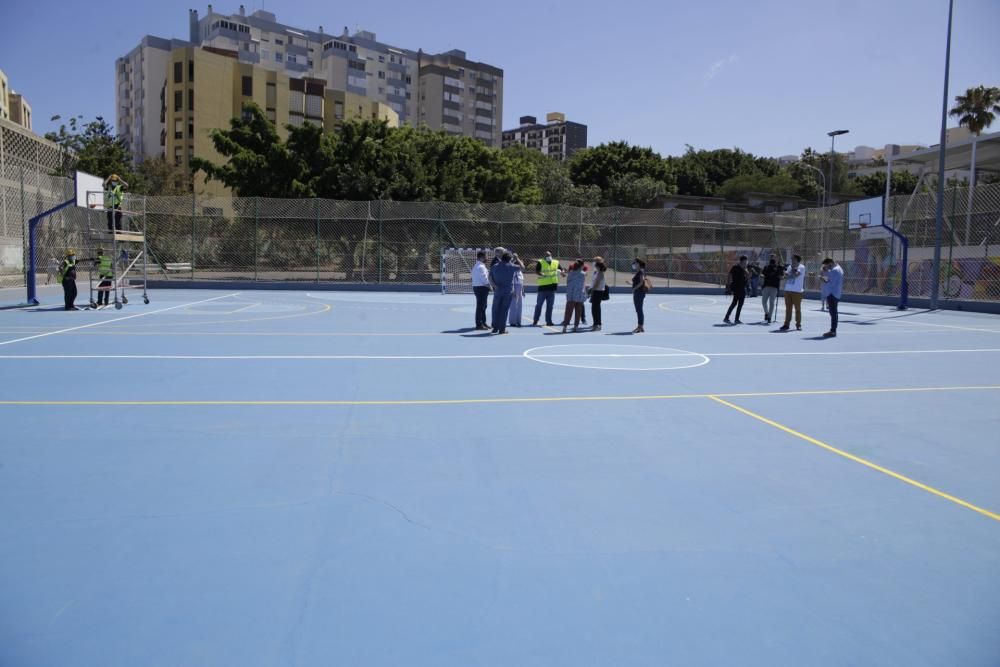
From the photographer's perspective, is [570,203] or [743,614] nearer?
[743,614]

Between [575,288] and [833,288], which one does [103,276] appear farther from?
[833,288]

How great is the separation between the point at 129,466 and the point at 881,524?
18.5ft

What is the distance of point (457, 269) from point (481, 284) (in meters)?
15.2

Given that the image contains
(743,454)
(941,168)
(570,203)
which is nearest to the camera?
(743,454)

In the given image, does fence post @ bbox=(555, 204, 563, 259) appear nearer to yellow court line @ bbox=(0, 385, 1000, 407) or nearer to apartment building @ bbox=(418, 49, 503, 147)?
yellow court line @ bbox=(0, 385, 1000, 407)

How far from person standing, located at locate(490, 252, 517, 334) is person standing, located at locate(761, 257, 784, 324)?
6.99 m

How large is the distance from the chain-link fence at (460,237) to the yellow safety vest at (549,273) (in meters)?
15.1

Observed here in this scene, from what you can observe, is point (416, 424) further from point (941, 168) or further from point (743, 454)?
point (941, 168)

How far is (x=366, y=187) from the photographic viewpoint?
3456 centimetres

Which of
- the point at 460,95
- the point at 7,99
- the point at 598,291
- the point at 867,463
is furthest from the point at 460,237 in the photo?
the point at 460,95

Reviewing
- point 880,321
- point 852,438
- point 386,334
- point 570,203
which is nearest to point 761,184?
point 570,203

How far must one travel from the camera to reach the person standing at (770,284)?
1820 cm

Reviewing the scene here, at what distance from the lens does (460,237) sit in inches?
1254

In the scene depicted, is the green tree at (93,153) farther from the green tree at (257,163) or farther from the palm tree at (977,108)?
the palm tree at (977,108)
